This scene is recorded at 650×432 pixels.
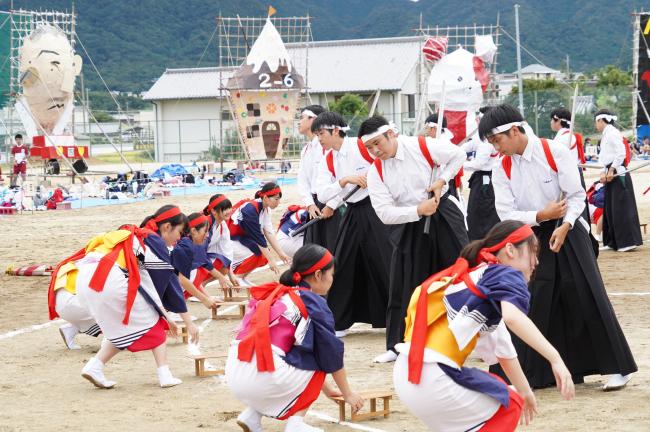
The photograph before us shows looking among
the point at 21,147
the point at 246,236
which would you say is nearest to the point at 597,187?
the point at 246,236

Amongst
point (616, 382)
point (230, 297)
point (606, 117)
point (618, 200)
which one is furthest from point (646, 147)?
point (616, 382)

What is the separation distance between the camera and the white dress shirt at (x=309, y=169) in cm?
967

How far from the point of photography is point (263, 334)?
5367 millimetres

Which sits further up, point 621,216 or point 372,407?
point 621,216

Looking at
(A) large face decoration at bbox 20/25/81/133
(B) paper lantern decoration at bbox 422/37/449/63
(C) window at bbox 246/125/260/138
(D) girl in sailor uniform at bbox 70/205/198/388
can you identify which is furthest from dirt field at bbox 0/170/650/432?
(C) window at bbox 246/125/260/138

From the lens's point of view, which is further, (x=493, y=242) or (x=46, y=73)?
(x=46, y=73)

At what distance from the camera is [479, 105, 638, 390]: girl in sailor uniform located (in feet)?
20.6

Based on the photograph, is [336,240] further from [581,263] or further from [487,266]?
[487,266]

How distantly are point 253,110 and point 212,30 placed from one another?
72.4m

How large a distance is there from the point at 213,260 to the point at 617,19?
11214 cm

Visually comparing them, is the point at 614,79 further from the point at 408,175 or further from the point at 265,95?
the point at 408,175

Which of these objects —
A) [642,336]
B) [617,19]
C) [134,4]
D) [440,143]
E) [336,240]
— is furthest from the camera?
[617,19]

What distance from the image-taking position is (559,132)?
37.3 ft

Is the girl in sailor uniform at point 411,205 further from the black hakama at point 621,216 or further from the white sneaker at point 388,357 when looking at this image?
the black hakama at point 621,216
